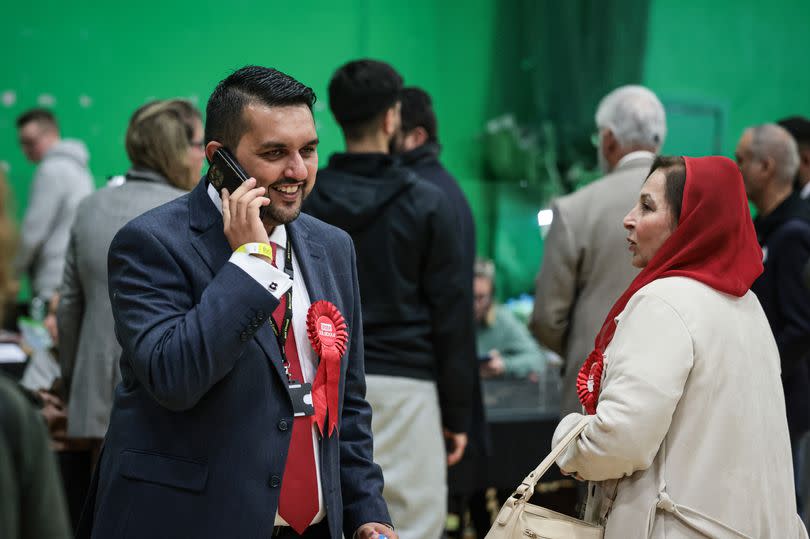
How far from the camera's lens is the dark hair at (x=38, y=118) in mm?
6883


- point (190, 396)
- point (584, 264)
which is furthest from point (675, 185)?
point (190, 396)

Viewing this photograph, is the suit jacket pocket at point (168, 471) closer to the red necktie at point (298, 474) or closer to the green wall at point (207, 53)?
the red necktie at point (298, 474)

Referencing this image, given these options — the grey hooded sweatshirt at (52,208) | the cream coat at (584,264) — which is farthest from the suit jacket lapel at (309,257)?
the grey hooded sweatshirt at (52,208)

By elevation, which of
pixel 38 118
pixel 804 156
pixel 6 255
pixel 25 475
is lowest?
pixel 38 118

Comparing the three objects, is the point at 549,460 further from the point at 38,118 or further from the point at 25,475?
the point at 38,118

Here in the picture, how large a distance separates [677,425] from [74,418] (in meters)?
1.98

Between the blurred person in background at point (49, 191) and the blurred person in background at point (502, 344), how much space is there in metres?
2.73

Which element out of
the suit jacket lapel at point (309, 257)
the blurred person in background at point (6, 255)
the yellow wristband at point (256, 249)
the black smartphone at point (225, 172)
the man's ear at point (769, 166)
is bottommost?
the man's ear at point (769, 166)

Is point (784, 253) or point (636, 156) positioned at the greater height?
point (636, 156)

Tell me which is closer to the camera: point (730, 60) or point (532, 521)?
point (532, 521)

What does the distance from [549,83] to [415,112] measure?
10.4 ft

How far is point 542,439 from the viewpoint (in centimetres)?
490

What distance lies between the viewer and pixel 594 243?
351 centimetres

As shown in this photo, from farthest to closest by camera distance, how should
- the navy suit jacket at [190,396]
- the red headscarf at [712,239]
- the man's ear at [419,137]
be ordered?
the man's ear at [419,137] → the red headscarf at [712,239] → the navy suit jacket at [190,396]
